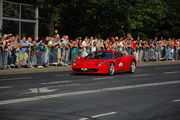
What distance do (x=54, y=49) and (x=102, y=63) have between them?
5.65 m

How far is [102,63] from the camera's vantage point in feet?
66.4

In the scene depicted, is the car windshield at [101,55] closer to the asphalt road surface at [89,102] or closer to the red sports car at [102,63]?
the red sports car at [102,63]

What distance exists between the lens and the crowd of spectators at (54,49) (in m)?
22.3

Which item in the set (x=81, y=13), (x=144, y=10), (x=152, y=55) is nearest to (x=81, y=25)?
(x=81, y=13)

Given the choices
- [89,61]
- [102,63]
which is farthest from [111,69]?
[89,61]

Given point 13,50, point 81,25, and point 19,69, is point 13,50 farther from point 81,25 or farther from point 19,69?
point 81,25

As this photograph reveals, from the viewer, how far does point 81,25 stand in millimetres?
50594

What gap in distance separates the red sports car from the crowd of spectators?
3.67 m

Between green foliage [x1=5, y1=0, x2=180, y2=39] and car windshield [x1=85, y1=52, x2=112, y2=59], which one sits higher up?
green foliage [x1=5, y1=0, x2=180, y2=39]

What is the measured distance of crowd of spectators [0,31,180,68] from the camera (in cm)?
2234

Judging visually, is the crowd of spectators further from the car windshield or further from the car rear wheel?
the car rear wheel

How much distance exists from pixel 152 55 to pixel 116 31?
41.4 ft

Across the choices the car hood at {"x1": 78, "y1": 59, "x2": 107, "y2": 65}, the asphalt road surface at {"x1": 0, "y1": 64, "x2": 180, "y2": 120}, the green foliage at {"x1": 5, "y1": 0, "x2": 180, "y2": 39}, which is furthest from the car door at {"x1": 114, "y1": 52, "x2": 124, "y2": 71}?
the green foliage at {"x1": 5, "y1": 0, "x2": 180, "y2": 39}

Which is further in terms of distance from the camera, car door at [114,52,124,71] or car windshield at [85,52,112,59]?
car door at [114,52,124,71]
